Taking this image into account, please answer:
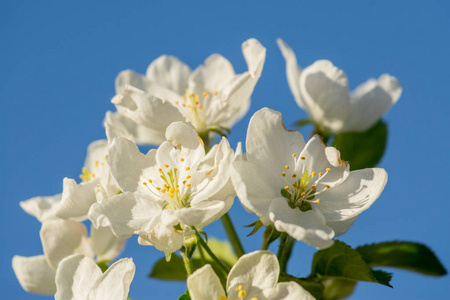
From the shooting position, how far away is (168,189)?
1.53m

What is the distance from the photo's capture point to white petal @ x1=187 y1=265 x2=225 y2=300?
130 centimetres

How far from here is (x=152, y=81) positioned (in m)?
2.17

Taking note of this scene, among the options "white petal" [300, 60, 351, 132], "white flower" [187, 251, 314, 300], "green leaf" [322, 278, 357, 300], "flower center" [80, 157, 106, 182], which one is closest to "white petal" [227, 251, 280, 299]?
"white flower" [187, 251, 314, 300]

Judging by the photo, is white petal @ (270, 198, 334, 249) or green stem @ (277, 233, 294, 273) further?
green stem @ (277, 233, 294, 273)

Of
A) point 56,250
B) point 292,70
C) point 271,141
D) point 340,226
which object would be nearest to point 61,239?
point 56,250

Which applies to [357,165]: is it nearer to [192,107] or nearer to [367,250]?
[367,250]

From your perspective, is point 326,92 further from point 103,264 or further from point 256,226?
point 103,264

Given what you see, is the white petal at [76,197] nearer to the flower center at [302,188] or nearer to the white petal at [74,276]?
the white petal at [74,276]

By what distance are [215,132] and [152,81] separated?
40cm

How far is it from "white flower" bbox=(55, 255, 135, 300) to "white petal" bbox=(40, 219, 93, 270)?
0.57 feet

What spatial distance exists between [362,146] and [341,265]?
750 millimetres

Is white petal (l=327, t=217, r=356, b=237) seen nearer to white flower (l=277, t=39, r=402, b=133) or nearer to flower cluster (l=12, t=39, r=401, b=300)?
flower cluster (l=12, t=39, r=401, b=300)

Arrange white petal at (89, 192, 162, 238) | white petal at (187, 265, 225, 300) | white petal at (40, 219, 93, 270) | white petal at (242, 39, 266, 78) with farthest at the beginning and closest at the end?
white petal at (242, 39, 266, 78)
white petal at (40, 219, 93, 270)
white petal at (89, 192, 162, 238)
white petal at (187, 265, 225, 300)

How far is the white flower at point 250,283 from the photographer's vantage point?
132 centimetres
